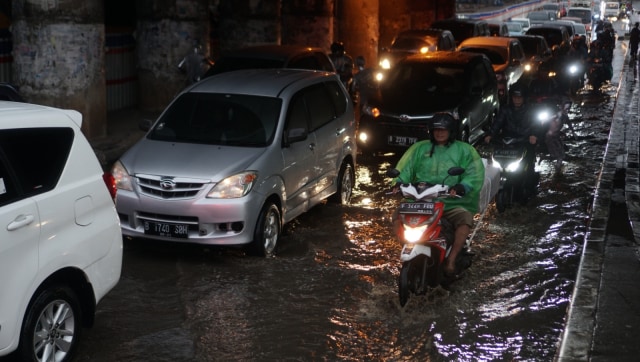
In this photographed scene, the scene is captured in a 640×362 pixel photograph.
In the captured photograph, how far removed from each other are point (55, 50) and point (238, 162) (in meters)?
6.78

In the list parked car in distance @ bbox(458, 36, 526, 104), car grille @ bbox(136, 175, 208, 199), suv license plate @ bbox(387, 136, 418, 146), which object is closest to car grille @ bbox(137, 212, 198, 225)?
car grille @ bbox(136, 175, 208, 199)

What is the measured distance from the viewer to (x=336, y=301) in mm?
8047

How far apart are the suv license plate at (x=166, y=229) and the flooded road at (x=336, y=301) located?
0.36 m

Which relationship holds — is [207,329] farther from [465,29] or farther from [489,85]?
[465,29]

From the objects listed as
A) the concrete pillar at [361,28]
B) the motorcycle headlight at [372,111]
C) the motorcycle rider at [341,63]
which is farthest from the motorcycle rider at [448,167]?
the concrete pillar at [361,28]

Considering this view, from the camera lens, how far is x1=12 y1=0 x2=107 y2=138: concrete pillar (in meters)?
14.4

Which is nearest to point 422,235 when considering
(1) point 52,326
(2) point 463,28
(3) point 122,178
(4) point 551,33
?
(1) point 52,326

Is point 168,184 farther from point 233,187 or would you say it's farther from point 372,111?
point 372,111

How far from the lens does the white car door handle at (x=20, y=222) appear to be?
215 inches

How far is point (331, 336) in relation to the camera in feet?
23.7

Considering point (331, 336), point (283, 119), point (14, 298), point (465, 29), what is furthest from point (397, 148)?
point (465, 29)

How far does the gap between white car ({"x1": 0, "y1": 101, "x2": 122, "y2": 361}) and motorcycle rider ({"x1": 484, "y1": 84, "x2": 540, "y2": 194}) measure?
6.90 metres

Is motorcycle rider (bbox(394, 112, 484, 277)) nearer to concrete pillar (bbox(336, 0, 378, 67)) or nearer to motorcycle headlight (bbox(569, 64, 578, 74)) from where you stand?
motorcycle headlight (bbox(569, 64, 578, 74))

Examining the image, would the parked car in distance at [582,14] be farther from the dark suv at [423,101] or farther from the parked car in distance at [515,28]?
the dark suv at [423,101]
